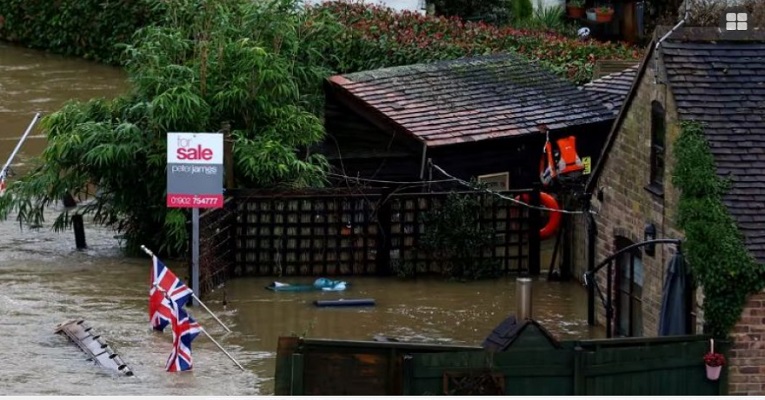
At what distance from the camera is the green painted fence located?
57.5 feet

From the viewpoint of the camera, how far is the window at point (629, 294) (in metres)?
22.2

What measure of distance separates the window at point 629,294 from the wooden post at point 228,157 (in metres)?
5.85

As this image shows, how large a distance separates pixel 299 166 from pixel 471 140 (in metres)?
2.88

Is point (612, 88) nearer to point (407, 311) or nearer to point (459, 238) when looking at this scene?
point (459, 238)

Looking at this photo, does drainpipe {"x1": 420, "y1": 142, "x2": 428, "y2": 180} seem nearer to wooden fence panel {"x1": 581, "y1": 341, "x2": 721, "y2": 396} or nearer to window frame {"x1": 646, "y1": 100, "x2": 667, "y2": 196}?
window frame {"x1": 646, "y1": 100, "x2": 667, "y2": 196}

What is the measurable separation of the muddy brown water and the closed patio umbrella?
3019mm

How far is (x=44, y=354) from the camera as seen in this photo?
21281 millimetres

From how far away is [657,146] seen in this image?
861 inches

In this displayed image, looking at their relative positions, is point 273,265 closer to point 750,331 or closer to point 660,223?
point 660,223

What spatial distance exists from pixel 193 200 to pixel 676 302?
656 centimetres

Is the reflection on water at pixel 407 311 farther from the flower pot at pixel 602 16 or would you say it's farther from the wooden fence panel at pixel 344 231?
the flower pot at pixel 602 16

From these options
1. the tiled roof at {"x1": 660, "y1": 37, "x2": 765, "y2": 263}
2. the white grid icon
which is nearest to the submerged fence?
the white grid icon

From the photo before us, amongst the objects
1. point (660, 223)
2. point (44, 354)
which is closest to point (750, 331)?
point (660, 223)

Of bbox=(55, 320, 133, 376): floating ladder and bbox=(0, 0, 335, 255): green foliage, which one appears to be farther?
bbox=(0, 0, 335, 255): green foliage
